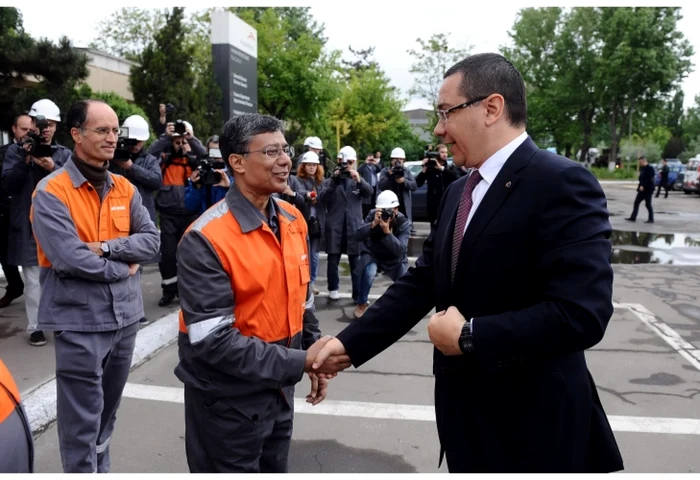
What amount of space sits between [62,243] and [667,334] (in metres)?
5.92

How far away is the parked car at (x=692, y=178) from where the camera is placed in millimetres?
27906

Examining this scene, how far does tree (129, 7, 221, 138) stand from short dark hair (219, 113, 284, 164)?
11449 mm

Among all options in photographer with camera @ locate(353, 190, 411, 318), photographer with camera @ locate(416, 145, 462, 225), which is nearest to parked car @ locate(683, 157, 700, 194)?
photographer with camera @ locate(416, 145, 462, 225)

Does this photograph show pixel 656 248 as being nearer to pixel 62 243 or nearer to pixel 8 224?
pixel 8 224

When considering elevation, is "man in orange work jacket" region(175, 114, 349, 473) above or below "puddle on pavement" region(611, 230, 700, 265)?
above

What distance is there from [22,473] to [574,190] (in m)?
1.60

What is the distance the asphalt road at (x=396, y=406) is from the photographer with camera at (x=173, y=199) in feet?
1.34

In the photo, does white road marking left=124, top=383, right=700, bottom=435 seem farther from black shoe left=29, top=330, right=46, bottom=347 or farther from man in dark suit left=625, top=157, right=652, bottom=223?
man in dark suit left=625, top=157, right=652, bottom=223

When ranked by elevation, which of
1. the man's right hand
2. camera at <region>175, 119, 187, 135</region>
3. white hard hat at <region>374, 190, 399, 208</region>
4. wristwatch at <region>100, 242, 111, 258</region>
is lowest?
the man's right hand

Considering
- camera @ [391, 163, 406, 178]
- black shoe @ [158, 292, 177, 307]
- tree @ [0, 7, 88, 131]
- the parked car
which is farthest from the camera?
the parked car

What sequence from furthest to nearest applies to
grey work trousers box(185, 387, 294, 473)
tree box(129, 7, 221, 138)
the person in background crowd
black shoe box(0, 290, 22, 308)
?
1. tree box(129, 7, 221, 138)
2. black shoe box(0, 290, 22, 308)
3. the person in background crowd
4. grey work trousers box(185, 387, 294, 473)

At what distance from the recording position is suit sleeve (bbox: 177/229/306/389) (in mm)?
2117

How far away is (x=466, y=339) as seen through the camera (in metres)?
1.78
